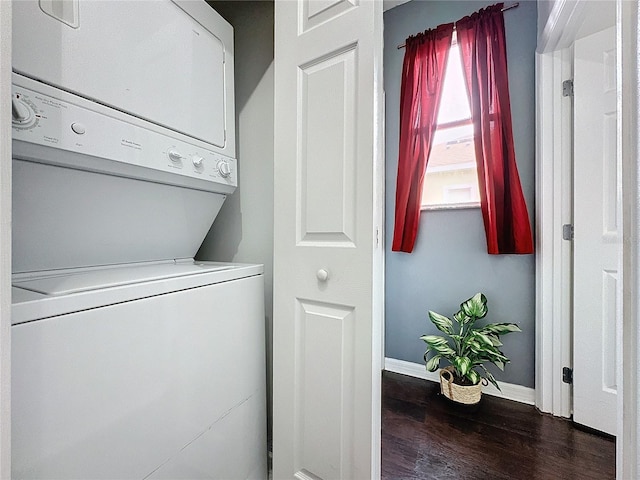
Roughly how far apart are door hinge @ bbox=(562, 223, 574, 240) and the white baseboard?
0.98m

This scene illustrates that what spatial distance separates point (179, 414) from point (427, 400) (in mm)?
1636

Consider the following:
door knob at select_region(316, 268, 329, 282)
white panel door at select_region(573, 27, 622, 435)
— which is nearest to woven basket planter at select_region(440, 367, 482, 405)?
white panel door at select_region(573, 27, 622, 435)

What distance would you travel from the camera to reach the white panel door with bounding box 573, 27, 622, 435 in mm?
1529

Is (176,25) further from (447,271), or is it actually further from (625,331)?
(447,271)

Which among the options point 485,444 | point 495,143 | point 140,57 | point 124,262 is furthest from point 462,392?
point 140,57

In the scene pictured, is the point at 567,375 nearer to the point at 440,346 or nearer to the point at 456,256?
the point at 440,346

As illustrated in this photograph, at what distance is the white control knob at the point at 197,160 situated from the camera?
1.04 meters

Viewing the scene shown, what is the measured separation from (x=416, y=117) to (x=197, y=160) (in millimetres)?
1714

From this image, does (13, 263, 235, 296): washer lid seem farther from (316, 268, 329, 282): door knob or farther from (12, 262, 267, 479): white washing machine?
(316, 268, 329, 282): door knob

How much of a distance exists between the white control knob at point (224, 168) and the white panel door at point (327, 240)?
227 mm

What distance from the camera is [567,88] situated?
5.54 feet

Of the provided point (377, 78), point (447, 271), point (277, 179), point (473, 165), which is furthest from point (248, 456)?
point (473, 165)

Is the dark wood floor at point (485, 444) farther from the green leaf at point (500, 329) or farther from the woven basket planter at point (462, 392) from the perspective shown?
the green leaf at point (500, 329)

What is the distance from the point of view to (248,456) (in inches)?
43.0
